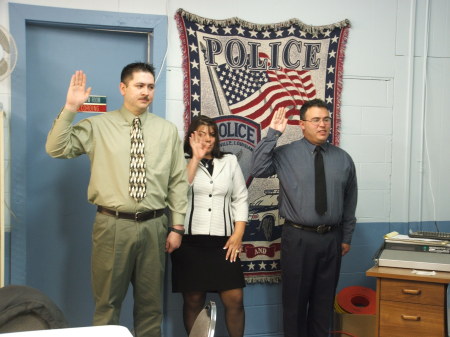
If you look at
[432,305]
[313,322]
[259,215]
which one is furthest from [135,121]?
[432,305]

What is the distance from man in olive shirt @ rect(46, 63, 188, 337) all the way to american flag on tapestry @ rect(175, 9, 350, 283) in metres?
0.57

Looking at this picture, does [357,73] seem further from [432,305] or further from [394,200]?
[432,305]

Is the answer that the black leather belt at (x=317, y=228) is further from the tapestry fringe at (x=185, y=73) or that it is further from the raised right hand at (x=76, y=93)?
the raised right hand at (x=76, y=93)

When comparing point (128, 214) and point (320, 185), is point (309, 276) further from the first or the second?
point (128, 214)

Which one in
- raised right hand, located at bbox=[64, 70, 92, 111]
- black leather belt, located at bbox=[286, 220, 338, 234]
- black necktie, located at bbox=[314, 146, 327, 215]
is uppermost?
raised right hand, located at bbox=[64, 70, 92, 111]

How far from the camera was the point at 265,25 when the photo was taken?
3572mm

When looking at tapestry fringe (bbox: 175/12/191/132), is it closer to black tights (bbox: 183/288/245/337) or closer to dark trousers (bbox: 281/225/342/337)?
dark trousers (bbox: 281/225/342/337)

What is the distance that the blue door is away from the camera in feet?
10.6

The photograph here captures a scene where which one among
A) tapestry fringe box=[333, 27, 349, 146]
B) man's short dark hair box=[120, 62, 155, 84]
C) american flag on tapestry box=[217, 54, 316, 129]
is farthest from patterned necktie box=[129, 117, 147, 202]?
tapestry fringe box=[333, 27, 349, 146]

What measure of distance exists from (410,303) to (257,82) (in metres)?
1.64

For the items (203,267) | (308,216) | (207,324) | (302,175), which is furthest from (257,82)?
(207,324)

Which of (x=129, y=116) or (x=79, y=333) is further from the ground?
(x=129, y=116)

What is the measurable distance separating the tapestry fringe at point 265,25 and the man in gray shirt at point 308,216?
65 cm

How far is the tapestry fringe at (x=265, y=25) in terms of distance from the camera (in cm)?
342
